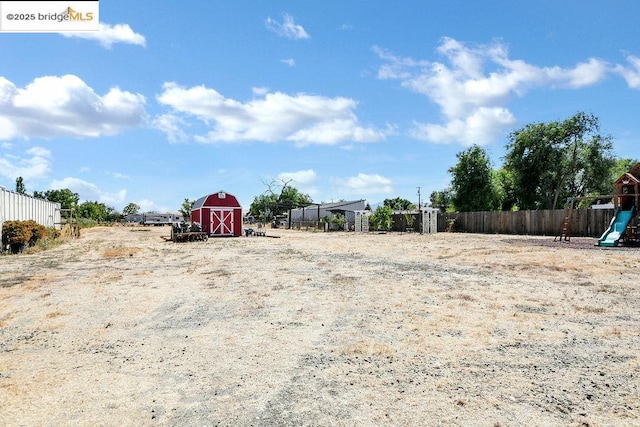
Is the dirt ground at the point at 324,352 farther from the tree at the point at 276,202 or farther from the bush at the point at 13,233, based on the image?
the tree at the point at 276,202

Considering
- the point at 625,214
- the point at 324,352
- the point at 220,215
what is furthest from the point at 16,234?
the point at 625,214

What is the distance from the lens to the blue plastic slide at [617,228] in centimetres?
1844

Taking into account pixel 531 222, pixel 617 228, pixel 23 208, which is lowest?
pixel 617 228

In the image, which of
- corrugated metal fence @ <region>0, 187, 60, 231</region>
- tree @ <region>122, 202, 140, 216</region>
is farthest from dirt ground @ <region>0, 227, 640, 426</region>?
tree @ <region>122, 202, 140, 216</region>

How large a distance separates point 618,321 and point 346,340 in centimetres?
406

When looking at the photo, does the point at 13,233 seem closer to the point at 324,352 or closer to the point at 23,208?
the point at 23,208

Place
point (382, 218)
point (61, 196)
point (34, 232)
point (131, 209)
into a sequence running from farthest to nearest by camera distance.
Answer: point (131, 209)
point (61, 196)
point (382, 218)
point (34, 232)

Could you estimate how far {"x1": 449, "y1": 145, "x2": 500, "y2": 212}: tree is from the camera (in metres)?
44.5

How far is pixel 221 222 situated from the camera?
3291 cm

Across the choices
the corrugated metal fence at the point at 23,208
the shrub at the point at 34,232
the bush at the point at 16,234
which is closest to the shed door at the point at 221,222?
the corrugated metal fence at the point at 23,208

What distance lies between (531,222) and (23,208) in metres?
32.4

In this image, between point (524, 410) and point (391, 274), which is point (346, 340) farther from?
point (391, 274)

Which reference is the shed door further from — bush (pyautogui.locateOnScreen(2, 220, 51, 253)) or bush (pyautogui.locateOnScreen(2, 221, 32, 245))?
bush (pyautogui.locateOnScreen(2, 221, 32, 245))

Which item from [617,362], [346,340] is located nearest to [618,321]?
[617,362]
